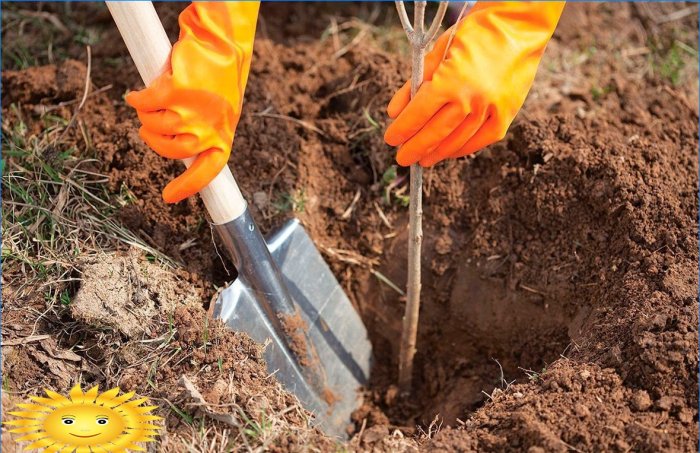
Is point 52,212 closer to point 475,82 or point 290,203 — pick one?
point 290,203

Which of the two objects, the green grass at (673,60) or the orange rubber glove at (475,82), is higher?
the orange rubber glove at (475,82)

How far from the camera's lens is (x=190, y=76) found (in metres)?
1.81

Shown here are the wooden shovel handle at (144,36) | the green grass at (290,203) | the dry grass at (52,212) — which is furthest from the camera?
the green grass at (290,203)

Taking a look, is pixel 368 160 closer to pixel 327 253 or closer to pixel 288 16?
pixel 327 253

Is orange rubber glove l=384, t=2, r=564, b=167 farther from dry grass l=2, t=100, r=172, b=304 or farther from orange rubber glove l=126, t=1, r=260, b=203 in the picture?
dry grass l=2, t=100, r=172, b=304

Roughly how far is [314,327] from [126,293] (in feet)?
2.20

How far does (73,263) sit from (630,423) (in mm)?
1654

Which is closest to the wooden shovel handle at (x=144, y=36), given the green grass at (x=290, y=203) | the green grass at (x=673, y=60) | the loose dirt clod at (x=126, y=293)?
the loose dirt clod at (x=126, y=293)

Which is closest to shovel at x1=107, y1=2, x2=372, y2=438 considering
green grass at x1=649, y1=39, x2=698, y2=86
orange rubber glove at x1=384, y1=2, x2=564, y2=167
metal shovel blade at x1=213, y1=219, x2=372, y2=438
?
metal shovel blade at x1=213, y1=219, x2=372, y2=438

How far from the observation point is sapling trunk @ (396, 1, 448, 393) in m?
1.75

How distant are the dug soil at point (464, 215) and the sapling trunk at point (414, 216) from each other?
0.55 ft

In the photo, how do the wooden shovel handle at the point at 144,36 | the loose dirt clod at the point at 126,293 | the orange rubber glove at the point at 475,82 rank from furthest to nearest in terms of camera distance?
the loose dirt clod at the point at 126,293
the orange rubber glove at the point at 475,82
the wooden shovel handle at the point at 144,36

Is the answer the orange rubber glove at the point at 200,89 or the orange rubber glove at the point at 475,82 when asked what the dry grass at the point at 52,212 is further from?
the orange rubber glove at the point at 475,82

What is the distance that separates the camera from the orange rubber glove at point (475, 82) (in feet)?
6.22
